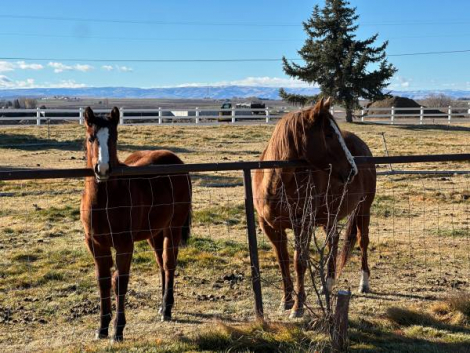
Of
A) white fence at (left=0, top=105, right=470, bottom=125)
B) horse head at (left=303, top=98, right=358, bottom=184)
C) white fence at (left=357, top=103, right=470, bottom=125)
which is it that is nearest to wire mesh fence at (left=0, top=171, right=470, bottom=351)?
horse head at (left=303, top=98, right=358, bottom=184)

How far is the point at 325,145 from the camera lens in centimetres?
545

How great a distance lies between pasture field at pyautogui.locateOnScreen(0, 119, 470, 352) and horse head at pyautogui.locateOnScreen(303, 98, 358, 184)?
1.40 m

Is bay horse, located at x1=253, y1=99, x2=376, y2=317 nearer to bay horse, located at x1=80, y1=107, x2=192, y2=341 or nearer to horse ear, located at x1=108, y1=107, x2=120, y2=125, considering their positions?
bay horse, located at x1=80, y1=107, x2=192, y2=341

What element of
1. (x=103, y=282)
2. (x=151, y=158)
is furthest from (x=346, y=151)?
(x=103, y=282)

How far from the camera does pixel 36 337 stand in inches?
207

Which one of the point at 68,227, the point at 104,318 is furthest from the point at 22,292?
the point at 68,227

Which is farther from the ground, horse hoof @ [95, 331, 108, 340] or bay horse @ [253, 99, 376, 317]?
bay horse @ [253, 99, 376, 317]

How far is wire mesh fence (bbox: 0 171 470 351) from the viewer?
18.8ft

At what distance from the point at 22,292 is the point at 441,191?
31.5 ft

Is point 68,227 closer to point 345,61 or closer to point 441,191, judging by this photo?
point 441,191

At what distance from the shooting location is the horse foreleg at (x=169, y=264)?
232 inches

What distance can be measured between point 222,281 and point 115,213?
7.72 ft

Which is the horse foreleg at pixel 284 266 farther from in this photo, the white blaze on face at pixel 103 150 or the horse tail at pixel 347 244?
the white blaze on face at pixel 103 150

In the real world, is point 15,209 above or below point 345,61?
below
